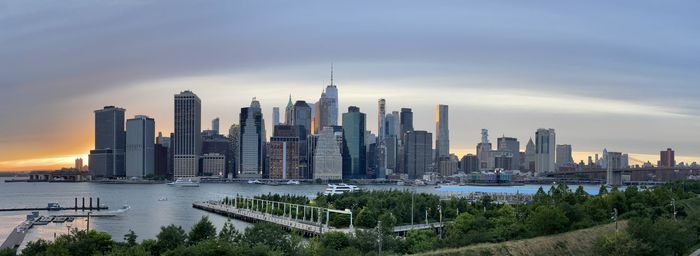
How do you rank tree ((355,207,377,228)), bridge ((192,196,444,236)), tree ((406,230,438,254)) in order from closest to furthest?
tree ((406,230,438,254)) < tree ((355,207,377,228)) < bridge ((192,196,444,236))

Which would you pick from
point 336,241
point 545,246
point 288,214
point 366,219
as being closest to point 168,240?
point 336,241

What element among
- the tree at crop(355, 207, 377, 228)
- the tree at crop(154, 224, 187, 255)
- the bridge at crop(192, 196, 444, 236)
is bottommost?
the bridge at crop(192, 196, 444, 236)

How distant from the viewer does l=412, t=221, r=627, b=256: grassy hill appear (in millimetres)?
36791

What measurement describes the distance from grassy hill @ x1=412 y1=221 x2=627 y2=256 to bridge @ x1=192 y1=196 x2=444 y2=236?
11845 millimetres

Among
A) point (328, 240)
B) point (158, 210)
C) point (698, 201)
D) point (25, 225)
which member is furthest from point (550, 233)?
point (158, 210)

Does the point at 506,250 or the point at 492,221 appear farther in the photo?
the point at 492,221

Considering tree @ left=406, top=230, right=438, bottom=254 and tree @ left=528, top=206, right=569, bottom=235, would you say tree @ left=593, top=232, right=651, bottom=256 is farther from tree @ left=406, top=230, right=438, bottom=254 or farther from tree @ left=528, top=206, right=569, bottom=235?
tree @ left=406, top=230, right=438, bottom=254

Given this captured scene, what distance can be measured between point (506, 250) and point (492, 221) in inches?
466

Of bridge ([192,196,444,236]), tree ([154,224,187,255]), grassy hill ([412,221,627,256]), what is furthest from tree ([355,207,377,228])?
tree ([154,224,187,255])

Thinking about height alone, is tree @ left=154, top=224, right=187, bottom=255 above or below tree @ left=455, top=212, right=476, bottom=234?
above

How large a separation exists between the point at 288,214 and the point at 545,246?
36235mm

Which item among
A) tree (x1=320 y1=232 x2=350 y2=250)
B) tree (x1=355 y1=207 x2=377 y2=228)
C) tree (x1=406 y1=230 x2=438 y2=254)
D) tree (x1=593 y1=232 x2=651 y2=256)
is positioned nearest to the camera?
tree (x1=593 y1=232 x2=651 y2=256)

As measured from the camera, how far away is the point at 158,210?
92.8m

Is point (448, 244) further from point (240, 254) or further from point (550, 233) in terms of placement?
point (240, 254)
